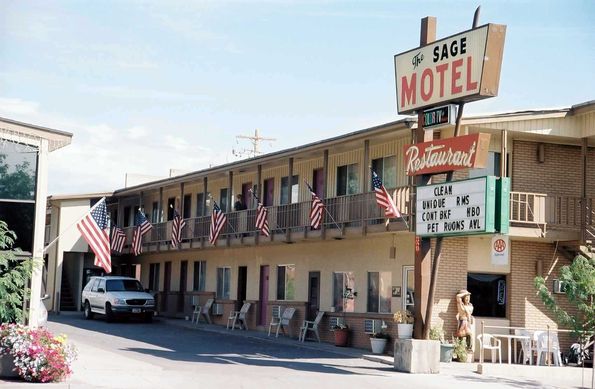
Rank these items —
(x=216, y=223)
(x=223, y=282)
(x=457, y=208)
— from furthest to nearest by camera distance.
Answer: (x=223, y=282), (x=216, y=223), (x=457, y=208)

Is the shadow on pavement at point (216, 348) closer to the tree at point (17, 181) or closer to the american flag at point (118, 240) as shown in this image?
the tree at point (17, 181)

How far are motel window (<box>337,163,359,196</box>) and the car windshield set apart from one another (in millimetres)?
11812

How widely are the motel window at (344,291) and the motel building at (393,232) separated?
3 cm

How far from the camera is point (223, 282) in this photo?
38.5 meters

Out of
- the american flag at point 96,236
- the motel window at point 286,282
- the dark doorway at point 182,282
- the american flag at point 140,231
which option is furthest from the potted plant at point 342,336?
the dark doorway at point 182,282

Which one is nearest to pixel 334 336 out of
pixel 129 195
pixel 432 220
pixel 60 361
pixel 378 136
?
pixel 378 136

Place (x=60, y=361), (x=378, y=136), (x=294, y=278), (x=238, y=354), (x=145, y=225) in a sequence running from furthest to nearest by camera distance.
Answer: (x=145, y=225)
(x=294, y=278)
(x=378, y=136)
(x=238, y=354)
(x=60, y=361)

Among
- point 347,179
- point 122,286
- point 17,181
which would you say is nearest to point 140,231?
point 122,286

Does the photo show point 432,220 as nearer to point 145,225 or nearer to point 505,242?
point 505,242

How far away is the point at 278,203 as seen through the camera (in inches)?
1364

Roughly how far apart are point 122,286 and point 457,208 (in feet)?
66.9

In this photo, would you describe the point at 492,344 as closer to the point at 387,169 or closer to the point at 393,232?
the point at 393,232

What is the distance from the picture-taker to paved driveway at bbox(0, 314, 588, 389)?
58.5 ft

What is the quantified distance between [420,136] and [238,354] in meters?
7.45
